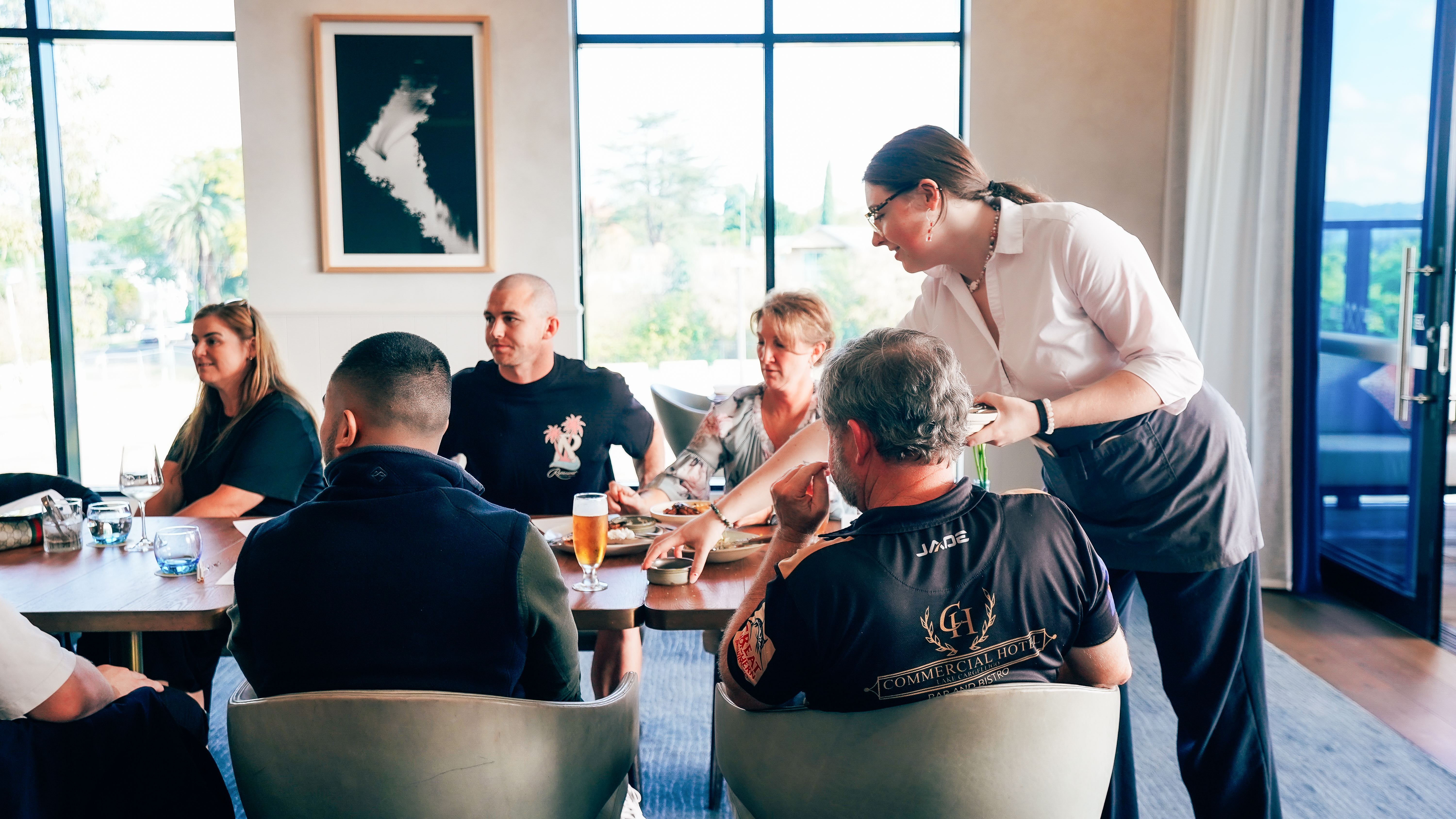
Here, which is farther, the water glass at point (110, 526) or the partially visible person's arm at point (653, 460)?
the partially visible person's arm at point (653, 460)

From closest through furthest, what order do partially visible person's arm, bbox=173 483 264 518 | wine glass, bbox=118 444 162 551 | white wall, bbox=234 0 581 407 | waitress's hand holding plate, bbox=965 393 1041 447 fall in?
waitress's hand holding plate, bbox=965 393 1041 447 < wine glass, bbox=118 444 162 551 < partially visible person's arm, bbox=173 483 264 518 < white wall, bbox=234 0 581 407

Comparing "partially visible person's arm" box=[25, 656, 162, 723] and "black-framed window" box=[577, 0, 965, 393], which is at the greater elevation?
"black-framed window" box=[577, 0, 965, 393]

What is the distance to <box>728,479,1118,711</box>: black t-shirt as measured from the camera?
3.77 ft

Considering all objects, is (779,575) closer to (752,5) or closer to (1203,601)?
(1203,601)

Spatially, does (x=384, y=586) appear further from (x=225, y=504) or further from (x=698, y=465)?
(x=225, y=504)

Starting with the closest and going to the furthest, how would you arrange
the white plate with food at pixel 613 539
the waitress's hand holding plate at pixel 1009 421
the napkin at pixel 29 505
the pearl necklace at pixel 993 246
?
1. the waitress's hand holding plate at pixel 1009 421
2. the pearl necklace at pixel 993 246
3. the white plate with food at pixel 613 539
4. the napkin at pixel 29 505

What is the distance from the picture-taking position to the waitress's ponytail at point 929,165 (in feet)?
5.96

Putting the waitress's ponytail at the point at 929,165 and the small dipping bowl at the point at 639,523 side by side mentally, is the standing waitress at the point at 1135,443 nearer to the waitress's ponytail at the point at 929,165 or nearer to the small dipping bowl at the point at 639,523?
the waitress's ponytail at the point at 929,165

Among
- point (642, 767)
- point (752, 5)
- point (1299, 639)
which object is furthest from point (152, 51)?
point (1299, 639)

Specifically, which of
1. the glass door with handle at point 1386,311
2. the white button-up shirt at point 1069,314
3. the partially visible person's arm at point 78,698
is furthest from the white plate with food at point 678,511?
the glass door with handle at point 1386,311

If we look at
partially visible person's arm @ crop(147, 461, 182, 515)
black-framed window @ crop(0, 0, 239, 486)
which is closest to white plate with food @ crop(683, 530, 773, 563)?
partially visible person's arm @ crop(147, 461, 182, 515)

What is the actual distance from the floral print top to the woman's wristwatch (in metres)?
1.00

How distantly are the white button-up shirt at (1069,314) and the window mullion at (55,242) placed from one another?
478 centimetres

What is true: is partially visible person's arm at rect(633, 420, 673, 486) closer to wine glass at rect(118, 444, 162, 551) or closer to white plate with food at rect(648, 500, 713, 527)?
white plate with food at rect(648, 500, 713, 527)
